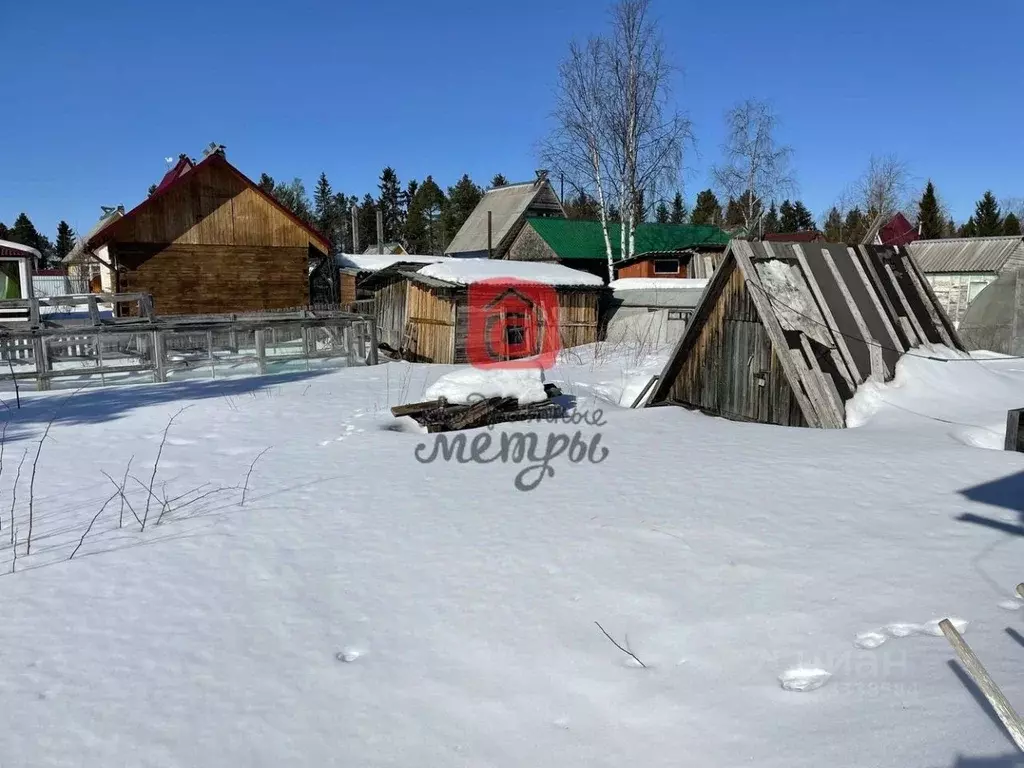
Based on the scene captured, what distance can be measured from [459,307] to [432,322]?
1.23 m

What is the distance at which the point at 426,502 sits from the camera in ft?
22.3

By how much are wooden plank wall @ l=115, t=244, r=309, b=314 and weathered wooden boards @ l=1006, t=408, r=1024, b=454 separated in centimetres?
2217

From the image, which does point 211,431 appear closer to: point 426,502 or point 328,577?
point 426,502

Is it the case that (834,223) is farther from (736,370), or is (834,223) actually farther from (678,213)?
(736,370)

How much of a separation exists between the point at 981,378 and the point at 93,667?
11.8 m

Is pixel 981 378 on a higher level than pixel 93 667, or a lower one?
higher

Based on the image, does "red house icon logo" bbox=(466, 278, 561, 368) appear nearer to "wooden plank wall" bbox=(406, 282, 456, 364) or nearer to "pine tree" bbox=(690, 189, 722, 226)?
"wooden plank wall" bbox=(406, 282, 456, 364)

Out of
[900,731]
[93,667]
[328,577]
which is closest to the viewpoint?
[900,731]

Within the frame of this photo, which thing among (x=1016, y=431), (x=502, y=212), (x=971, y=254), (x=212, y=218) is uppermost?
(x=502, y=212)

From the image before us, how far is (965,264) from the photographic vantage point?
31.5m

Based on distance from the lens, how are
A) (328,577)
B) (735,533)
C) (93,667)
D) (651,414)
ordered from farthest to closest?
1. (651,414)
2. (735,533)
3. (328,577)
4. (93,667)

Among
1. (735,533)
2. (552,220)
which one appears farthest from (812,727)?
(552,220)

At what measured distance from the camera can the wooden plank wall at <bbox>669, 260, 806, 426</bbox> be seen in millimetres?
10203

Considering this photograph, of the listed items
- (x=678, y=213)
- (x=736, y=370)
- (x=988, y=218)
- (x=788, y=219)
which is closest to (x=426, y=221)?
(x=678, y=213)
